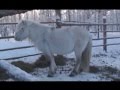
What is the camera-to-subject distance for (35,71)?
4.32 m

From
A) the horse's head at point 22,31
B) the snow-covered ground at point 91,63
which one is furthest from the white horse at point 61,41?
the snow-covered ground at point 91,63

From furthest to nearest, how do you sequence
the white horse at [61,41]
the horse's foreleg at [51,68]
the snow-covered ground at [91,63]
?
the white horse at [61,41] < the horse's foreleg at [51,68] < the snow-covered ground at [91,63]

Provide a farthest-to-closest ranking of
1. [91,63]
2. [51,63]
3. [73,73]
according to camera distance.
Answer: [91,63], [51,63], [73,73]

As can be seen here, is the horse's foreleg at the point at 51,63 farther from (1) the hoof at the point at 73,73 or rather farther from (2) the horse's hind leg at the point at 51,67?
(1) the hoof at the point at 73,73

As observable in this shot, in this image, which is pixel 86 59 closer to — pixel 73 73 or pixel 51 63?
pixel 73 73

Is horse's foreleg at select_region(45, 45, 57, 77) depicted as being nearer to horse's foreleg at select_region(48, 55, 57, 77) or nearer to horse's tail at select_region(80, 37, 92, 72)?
horse's foreleg at select_region(48, 55, 57, 77)

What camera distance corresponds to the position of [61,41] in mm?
4406

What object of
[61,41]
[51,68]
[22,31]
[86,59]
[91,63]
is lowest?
[91,63]

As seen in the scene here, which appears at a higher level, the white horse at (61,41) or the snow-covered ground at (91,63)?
the white horse at (61,41)

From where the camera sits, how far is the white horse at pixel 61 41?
4.37m

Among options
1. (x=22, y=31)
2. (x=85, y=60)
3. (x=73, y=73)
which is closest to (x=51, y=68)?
(x=73, y=73)
